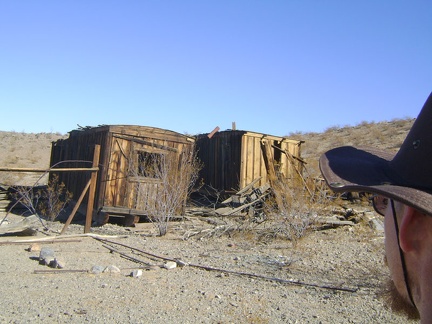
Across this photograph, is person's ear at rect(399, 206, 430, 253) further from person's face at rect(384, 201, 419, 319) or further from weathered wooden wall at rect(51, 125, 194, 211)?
weathered wooden wall at rect(51, 125, 194, 211)

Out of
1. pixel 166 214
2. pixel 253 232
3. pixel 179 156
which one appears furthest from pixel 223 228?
pixel 179 156

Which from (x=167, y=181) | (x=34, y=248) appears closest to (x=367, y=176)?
(x=34, y=248)

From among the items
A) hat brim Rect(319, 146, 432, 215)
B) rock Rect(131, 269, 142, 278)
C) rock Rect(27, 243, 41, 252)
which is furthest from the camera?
rock Rect(27, 243, 41, 252)

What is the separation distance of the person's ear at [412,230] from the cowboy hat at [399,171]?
0.06 meters

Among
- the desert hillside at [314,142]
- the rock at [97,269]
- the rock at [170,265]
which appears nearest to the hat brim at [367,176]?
the rock at [97,269]

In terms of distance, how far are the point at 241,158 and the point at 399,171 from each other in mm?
15597

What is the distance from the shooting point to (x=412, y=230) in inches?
40.1

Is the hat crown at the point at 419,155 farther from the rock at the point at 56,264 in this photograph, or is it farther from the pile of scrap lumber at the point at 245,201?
the pile of scrap lumber at the point at 245,201

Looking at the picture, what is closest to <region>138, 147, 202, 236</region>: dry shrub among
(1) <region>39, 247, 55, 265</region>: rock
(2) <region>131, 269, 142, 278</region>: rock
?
(1) <region>39, 247, 55, 265</region>: rock

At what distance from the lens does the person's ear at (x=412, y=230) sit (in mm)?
998

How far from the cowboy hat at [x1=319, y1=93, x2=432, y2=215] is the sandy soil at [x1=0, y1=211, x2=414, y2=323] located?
4.22 meters

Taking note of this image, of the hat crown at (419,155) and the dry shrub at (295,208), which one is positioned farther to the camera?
the dry shrub at (295,208)

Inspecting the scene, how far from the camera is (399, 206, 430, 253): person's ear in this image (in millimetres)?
998

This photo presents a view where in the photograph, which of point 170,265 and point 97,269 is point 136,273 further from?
point 170,265
